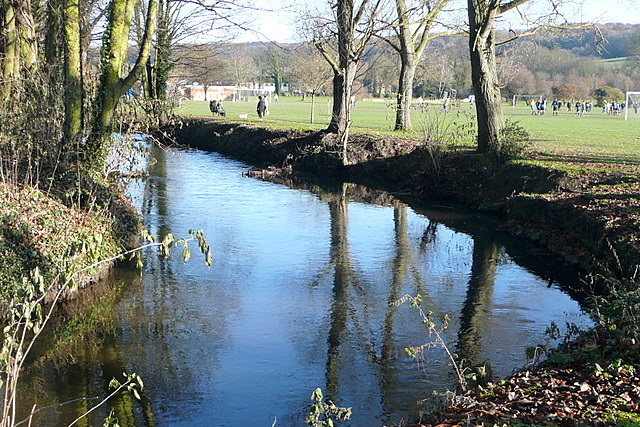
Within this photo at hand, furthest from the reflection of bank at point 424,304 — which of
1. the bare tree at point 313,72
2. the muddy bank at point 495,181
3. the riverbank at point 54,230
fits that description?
the bare tree at point 313,72

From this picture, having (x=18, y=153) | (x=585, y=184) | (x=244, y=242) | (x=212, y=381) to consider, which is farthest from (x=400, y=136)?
(x=212, y=381)

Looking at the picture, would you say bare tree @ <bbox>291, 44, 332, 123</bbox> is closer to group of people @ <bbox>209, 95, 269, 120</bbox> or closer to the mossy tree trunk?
group of people @ <bbox>209, 95, 269, 120</bbox>

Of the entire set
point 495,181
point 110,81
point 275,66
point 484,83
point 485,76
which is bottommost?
point 495,181

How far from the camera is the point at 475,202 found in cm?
1931

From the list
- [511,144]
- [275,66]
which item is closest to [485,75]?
[511,144]

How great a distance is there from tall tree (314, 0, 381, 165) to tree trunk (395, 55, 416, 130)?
16.6 feet

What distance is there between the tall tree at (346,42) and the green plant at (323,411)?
1808cm

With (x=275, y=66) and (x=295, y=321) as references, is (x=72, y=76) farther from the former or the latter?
(x=275, y=66)

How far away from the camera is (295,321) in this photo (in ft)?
33.0

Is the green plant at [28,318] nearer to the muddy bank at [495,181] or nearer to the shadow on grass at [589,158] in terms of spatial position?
the muddy bank at [495,181]

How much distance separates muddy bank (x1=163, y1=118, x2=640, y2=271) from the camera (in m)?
12.9

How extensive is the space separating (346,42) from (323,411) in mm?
20032

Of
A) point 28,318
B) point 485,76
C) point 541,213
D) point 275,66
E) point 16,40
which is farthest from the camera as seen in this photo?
point 275,66

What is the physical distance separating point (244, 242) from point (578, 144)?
15545mm
